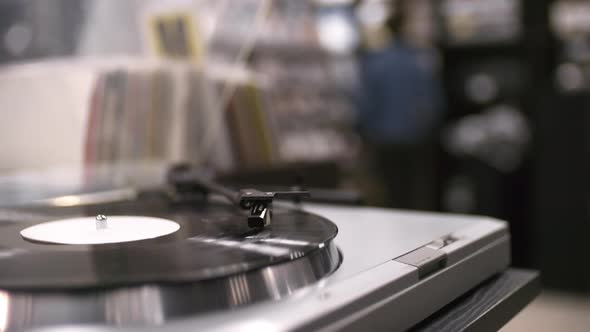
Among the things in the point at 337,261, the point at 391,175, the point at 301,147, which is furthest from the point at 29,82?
the point at 391,175

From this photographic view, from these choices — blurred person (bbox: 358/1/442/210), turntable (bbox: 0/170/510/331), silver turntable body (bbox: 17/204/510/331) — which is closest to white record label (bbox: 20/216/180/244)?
turntable (bbox: 0/170/510/331)

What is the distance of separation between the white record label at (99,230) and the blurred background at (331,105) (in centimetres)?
24

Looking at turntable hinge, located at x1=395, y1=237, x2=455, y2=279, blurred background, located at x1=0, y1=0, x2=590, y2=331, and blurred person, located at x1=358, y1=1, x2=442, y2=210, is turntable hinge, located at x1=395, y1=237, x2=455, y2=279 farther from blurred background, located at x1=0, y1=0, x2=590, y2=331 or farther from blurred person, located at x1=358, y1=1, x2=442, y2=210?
blurred person, located at x1=358, y1=1, x2=442, y2=210

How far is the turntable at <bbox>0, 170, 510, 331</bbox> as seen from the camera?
1.15 feet

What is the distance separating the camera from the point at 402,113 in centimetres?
366

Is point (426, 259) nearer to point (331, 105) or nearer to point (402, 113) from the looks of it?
point (331, 105)

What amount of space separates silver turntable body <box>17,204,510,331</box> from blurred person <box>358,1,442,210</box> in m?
3.07

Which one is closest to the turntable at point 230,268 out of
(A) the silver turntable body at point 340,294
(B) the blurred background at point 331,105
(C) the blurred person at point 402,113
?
(A) the silver turntable body at point 340,294

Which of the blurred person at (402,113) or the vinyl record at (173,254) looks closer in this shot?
the vinyl record at (173,254)

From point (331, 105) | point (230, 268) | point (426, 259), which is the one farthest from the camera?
point (331, 105)

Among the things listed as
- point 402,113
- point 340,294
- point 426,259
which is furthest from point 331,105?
point 340,294

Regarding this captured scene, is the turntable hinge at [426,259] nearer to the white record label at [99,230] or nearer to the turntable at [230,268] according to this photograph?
the turntable at [230,268]

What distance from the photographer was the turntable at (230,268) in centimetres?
35

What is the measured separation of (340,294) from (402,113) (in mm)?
3351
